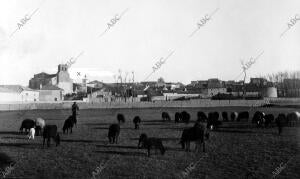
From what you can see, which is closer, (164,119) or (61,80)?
(164,119)

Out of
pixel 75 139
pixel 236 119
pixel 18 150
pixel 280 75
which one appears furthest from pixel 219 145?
pixel 280 75

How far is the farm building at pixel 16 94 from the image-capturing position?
296ft

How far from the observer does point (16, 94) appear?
319ft

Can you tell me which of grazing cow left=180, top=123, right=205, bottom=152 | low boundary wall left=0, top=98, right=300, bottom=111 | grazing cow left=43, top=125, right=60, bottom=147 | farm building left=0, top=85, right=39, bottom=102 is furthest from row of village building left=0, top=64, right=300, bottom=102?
grazing cow left=43, top=125, right=60, bottom=147

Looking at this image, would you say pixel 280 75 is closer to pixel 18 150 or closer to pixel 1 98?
pixel 1 98

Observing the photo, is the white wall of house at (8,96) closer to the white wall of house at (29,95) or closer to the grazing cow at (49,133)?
the white wall of house at (29,95)

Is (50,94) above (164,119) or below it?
above

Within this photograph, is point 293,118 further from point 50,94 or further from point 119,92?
point 119,92

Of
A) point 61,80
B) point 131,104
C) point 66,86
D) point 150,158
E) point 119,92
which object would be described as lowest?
Result: point 150,158

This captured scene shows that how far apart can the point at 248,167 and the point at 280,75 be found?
152424 millimetres

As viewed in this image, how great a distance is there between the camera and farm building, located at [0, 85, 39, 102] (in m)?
90.2

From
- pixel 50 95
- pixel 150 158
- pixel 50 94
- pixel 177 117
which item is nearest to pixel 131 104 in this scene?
pixel 177 117

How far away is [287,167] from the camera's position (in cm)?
1312

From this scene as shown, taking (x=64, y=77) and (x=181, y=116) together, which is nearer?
(x=181, y=116)
